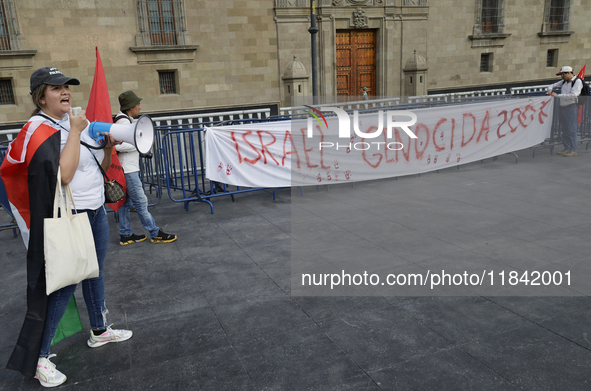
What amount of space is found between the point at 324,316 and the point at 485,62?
22469 millimetres

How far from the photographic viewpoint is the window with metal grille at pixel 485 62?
22.7 meters

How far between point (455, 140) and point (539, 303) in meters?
5.90

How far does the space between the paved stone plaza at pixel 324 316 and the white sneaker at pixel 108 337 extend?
0.22ft

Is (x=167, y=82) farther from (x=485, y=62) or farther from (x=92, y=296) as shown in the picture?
(x=92, y=296)

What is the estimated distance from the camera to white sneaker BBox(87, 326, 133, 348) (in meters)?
3.50

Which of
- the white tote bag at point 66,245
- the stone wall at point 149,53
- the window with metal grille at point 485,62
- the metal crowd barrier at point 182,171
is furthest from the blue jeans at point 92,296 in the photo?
the window with metal grille at point 485,62

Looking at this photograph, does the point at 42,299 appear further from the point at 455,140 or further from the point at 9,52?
the point at 9,52

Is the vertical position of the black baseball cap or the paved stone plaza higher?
the black baseball cap

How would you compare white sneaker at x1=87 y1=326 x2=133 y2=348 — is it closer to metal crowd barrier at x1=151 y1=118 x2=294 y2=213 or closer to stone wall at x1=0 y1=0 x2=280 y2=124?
metal crowd barrier at x1=151 y1=118 x2=294 y2=213

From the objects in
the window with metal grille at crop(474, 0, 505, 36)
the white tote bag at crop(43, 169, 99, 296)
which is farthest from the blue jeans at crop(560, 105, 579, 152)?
the window with metal grille at crop(474, 0, 505, 36)

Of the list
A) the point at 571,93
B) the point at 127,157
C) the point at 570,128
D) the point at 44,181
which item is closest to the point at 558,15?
the point at 571,93

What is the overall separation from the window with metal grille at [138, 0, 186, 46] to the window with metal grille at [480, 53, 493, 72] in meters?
14.5

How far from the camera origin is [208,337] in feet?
11.7

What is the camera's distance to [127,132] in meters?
3.06
